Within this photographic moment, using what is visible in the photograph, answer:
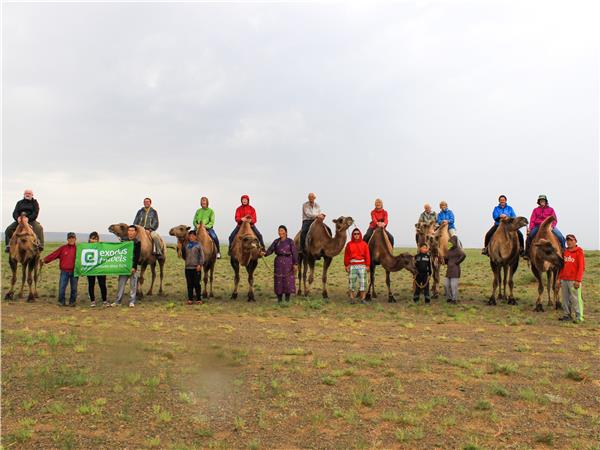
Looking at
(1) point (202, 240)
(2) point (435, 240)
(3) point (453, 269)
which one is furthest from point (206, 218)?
(3) point (453, 269)

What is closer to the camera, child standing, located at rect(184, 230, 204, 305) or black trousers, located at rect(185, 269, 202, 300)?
child standing, located at rect(184, 230, 204, 305)

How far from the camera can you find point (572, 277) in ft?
38.6

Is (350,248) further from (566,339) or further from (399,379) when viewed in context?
(399,379)

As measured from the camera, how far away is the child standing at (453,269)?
14.9 metres

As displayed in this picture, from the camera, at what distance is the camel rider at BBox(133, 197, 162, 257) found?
51.4 ft

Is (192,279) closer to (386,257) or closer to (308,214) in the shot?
(308,214)

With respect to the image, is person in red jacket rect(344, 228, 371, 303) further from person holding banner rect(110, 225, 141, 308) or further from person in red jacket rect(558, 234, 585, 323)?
person holding banner rect(110, 225, 141, 308)

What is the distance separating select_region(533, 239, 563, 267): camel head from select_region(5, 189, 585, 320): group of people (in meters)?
1.03

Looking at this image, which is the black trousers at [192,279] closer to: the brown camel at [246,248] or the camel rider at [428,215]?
the brown camel at [246,248]

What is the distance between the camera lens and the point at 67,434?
17.8 ft

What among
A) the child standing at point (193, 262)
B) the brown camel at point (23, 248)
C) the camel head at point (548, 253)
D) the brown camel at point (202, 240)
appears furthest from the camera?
the brown camel at point (202, 240)

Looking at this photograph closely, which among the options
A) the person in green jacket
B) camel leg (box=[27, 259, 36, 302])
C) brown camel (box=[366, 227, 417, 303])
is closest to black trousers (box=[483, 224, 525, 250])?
brown camel (box=[366, 227, 417, 303])

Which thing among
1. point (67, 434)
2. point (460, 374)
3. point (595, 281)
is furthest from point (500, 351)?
point (595, 281)

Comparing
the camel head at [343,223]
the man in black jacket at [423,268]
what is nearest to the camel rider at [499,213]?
the man in black jacket at [423,268]
